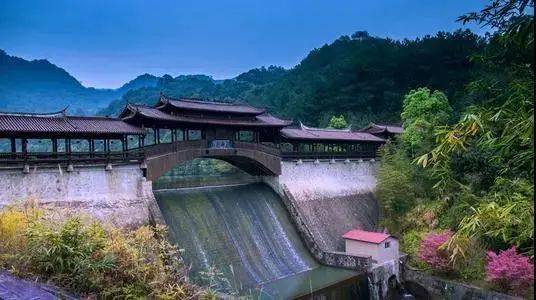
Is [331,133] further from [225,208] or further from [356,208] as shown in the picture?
[225,208]

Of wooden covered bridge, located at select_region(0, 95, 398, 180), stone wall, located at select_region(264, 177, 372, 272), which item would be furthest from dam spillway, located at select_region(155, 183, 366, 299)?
wooden covered bridge, located at select_region(0, 95, 398, 180)

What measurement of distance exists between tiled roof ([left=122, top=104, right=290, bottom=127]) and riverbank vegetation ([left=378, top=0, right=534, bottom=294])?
820 cm

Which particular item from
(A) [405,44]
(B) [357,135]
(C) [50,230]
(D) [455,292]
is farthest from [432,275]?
(A) [405,44]

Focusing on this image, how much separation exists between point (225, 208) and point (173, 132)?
495 centimetres

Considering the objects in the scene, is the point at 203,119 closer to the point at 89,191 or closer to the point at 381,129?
the point at 89,191

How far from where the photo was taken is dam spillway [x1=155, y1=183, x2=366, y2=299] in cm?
1734

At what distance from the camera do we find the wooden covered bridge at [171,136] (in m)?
15.3

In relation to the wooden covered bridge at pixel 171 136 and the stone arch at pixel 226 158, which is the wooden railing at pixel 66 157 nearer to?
the wooden covered bridge at pixel 171 136

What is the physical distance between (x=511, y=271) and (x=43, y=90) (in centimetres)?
16698

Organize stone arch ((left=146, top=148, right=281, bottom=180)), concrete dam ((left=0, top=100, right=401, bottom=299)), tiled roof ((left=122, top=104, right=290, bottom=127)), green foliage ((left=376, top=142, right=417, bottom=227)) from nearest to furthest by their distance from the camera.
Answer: concrete dam ((left=0, top=100, right=401, bottom=299)) < tiled roof ((left=122, top=104, right=290, bottom=127)) < stone arch ((left=146, top=148, right=281, bottom=180)) < green foliage ((left=376, top=142, right=417, bottom=227))

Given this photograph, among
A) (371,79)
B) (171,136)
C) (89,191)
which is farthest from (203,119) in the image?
(371,79)

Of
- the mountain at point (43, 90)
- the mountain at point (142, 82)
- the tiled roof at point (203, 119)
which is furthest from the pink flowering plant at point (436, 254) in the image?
the mountain at point (142, 82)

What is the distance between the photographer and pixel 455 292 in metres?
17.6

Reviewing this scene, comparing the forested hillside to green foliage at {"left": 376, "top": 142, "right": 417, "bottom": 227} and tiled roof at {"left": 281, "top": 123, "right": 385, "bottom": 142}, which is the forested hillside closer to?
tiled roof at {"left": 281, "top": 123, "right": 385, "bottom": 142}
